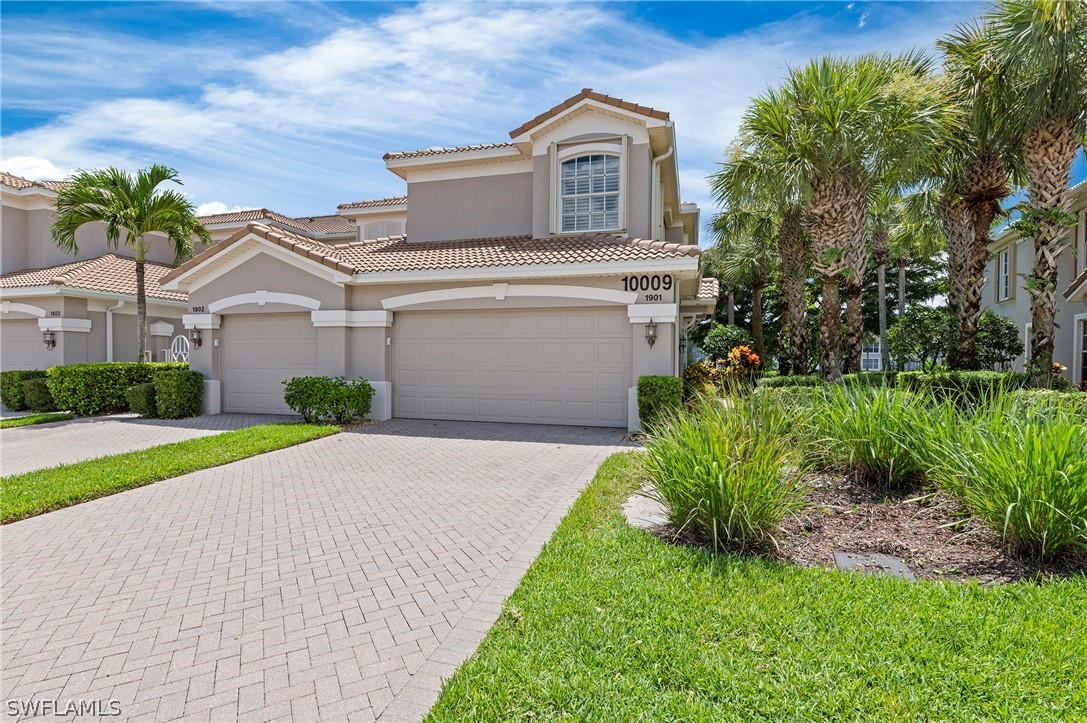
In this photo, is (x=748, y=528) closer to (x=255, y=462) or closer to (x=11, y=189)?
(x=255, y=462)

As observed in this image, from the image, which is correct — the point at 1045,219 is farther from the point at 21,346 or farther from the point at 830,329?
the point at 21,346

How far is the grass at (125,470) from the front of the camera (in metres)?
6.67

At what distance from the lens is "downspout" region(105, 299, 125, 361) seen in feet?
59.1

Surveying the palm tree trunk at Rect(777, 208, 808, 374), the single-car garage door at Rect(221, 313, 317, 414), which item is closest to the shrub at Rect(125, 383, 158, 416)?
the single-car garage door at Rect(221, 313, 317, 414)

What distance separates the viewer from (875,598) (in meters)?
3.98

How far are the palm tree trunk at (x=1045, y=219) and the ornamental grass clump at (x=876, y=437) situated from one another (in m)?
7.74

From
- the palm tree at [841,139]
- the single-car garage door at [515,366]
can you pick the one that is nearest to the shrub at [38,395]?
the single-car garage door at [515,366]

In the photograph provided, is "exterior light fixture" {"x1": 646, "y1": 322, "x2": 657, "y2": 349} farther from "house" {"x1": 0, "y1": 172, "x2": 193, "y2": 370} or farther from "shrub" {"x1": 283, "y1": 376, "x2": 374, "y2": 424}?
"house" {"x1": 0, "y1": 172, "x2": 193, "y2": 370}

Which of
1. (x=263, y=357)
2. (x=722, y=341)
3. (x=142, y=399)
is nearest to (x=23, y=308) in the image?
(x=142, y=399)

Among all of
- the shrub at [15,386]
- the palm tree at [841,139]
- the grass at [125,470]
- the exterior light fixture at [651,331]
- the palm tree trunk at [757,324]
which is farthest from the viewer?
the palm tree trunk at [757,324]

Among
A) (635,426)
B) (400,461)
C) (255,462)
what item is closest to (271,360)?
(255,462)

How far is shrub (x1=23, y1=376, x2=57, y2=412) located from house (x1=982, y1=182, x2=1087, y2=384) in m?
23.9

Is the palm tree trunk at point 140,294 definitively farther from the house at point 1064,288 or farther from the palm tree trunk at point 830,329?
the house at point 1064,288

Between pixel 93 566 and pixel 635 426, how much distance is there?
30.5 feet
